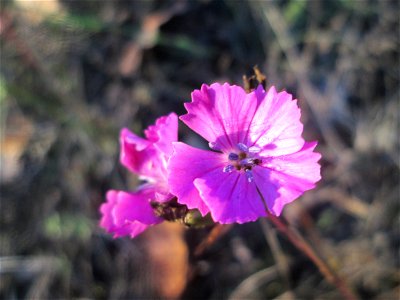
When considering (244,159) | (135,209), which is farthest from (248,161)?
(135,209)

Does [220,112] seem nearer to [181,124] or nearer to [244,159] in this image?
[244,159]

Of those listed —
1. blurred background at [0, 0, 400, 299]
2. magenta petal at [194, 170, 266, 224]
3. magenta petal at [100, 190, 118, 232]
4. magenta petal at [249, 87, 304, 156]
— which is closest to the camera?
magenta petal at [194, 170, 266, 224]

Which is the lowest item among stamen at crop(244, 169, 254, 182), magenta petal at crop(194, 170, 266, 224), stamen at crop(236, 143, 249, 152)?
magenta petal at crop(194, 170, 266, 224)

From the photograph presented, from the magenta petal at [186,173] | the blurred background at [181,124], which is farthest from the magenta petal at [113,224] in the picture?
the blurred background at [181,124]

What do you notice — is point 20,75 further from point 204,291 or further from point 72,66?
point 204,291

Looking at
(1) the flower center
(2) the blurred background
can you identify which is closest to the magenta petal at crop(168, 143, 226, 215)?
(1) the flower center

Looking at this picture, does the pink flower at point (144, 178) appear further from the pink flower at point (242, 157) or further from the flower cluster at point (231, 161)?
the pink flower at point (242, 157)

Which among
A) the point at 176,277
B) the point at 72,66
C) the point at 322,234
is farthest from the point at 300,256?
the point at 72,66

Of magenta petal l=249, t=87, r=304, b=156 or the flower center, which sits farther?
the flower center

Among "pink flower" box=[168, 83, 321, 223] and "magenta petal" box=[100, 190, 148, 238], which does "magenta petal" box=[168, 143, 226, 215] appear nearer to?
"pink flower" box=[168, 83, 321, 223]
